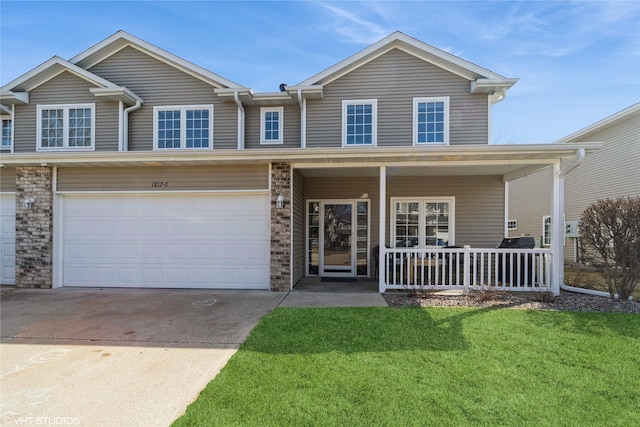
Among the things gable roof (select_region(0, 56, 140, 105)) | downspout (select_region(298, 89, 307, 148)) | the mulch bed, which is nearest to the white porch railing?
the mulch bed

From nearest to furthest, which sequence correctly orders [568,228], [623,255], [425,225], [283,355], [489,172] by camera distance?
[283,355]
[623,255]
[489,172]
[425,225]
[568,228]

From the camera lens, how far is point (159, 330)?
15.2 feet

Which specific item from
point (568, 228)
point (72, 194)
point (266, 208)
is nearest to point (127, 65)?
point (72, 194)

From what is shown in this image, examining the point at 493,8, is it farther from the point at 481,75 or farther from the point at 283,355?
the point at 283,355

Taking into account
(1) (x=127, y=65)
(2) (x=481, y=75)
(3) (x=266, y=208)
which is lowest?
(3) (x=266, y=208)

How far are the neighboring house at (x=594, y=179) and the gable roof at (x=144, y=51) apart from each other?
10.7m

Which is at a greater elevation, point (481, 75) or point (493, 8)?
point (493, 8)

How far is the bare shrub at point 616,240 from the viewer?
580cm

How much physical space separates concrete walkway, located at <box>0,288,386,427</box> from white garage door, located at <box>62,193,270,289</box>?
577mm

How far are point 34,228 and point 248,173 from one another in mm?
5183

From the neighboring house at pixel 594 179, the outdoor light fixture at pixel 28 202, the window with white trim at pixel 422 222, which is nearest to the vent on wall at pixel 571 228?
the neighboring house at pixel 594 179

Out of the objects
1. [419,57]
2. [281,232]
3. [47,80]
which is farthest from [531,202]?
[47,80]

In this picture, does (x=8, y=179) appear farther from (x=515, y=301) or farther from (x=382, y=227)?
(x=515, y=301)

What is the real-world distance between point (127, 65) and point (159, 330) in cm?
866
